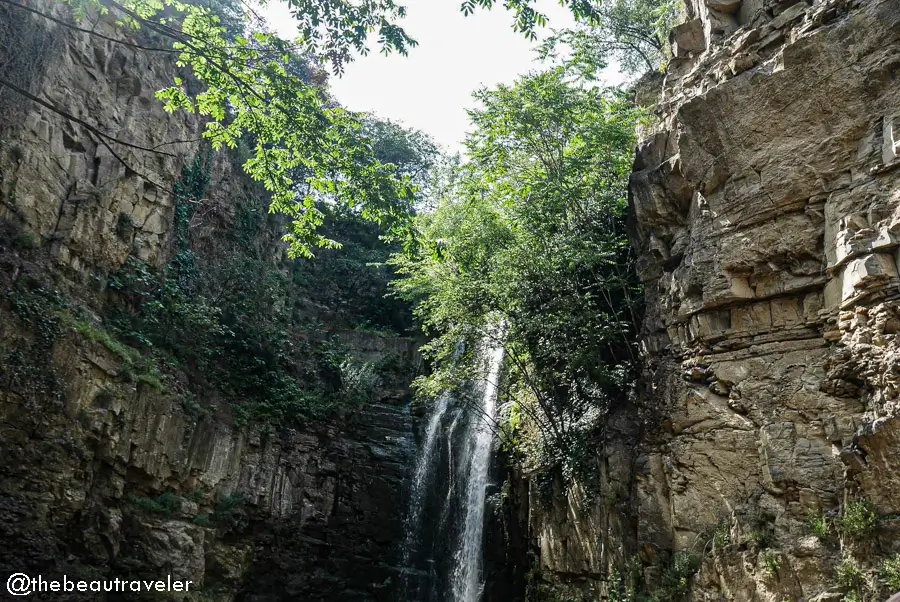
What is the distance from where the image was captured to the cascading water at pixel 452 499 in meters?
13.9

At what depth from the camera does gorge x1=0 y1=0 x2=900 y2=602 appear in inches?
306

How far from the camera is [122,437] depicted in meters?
11.5

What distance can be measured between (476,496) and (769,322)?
26.4ft

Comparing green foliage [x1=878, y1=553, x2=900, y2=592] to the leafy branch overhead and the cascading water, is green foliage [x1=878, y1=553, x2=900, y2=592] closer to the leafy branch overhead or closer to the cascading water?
the leafy branch overhead

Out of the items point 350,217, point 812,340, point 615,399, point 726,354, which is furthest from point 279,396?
point 812,340

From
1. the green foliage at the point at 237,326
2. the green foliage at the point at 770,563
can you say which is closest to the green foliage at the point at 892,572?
the green foliage at the point at 770,563

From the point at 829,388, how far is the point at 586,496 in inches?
170

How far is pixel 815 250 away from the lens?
8312mm

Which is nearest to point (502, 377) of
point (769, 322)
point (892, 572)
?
point (769, 322)

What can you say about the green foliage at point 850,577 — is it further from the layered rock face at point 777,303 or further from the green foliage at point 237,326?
the green foliage at point 237,326

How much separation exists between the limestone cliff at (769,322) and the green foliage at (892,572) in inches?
5.7

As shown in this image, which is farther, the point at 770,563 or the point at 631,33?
the point at 631,33

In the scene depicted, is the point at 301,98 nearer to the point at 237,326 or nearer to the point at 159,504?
the point at 159,504

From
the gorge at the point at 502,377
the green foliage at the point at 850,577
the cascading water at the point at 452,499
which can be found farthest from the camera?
the cascading water at the point at 452,499
